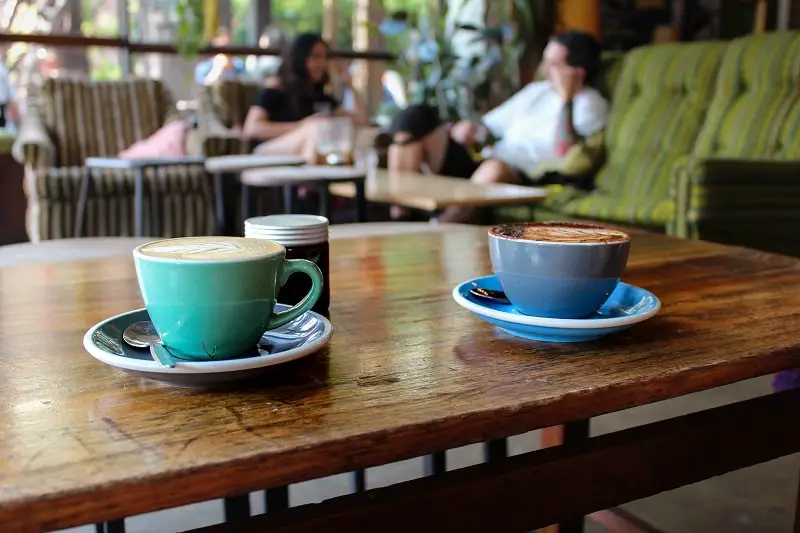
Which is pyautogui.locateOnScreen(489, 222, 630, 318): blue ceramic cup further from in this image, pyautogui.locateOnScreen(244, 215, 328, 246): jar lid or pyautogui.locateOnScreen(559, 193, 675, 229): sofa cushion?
pyautogui.locateOnScreen(559, 193, 675, 229): sofa cushion

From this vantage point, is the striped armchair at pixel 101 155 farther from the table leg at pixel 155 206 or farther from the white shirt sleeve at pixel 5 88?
the white shirt sleeve at pixel 5 88

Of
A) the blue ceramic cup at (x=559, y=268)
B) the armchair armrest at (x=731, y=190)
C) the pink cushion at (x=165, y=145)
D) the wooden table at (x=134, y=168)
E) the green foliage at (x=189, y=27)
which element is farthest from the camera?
the green foliage at (x=189, y=27)

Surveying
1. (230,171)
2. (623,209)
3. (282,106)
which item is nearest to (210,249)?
(623,209)

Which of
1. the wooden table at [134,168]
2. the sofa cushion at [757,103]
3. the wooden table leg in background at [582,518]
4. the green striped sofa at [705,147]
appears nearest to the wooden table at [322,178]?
the wooden table at [134,168]

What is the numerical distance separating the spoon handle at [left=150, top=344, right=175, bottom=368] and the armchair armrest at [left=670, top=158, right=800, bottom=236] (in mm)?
2053

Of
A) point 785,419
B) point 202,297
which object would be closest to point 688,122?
point 785,419

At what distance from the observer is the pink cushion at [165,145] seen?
145 inches

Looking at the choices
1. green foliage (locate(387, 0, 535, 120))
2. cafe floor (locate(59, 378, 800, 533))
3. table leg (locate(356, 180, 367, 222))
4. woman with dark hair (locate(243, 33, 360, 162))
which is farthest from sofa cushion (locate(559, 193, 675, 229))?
green foliage (locate(387, 0, 535, 120))

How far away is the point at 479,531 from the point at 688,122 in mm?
2761

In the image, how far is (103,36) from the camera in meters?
4.55

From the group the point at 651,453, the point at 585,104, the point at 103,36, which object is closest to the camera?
the point at 651,453

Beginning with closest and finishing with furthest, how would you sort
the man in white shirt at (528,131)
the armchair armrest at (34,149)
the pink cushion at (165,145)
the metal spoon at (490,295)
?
the metal spoon at (490,295)
the man in white shirt at (528,131)
the armchair armrest at (34,149)
the pink cushion at (165,145)

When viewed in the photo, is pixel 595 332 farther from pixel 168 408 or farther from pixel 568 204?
pixel 568 204

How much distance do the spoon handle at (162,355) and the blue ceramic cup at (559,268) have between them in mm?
295
